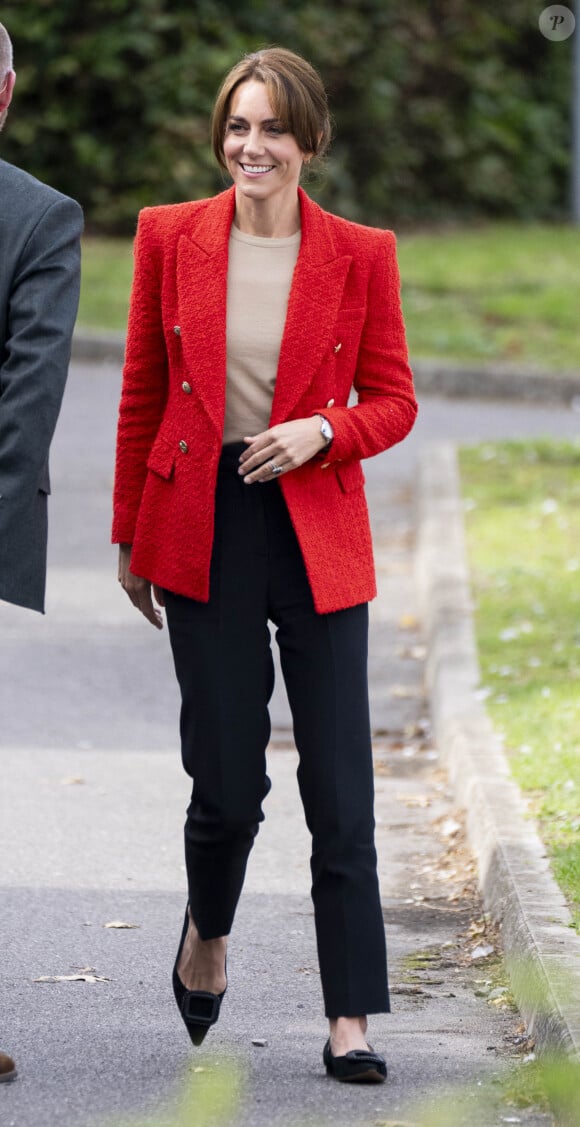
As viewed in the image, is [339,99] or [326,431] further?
[339,99]

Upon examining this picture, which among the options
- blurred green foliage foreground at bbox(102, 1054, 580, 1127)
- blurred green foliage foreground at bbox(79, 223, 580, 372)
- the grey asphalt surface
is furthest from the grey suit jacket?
blurred green foliage foreground at bbox(79, 223, 580, 372)

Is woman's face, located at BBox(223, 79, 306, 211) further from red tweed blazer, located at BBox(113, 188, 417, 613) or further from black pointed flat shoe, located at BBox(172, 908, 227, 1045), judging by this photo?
black pointed flat shoe, located at BBox(172, 908, 227, 1045)

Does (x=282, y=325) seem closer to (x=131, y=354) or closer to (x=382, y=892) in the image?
(x=131, y=354)

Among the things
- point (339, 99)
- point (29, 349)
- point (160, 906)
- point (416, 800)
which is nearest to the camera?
point (29, 349)

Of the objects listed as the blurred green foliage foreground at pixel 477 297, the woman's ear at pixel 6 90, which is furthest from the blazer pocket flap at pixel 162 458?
the blurred green foliage foreground at pixel 477 297

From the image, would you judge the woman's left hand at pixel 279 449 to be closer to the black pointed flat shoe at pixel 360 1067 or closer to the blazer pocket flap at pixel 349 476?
the blazer pocket flap at pixel 349 476

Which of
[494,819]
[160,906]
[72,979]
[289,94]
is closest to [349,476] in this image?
[289,94]

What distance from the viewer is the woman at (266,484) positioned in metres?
3.58

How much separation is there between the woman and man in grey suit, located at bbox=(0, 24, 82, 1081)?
0.25 metres

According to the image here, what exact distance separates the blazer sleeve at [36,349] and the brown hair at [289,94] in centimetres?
38

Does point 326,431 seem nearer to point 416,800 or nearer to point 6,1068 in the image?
point 6,1068

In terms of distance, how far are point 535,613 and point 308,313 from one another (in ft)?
15.8

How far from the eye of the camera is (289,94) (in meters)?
3.55

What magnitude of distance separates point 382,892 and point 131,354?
208 centimetres
